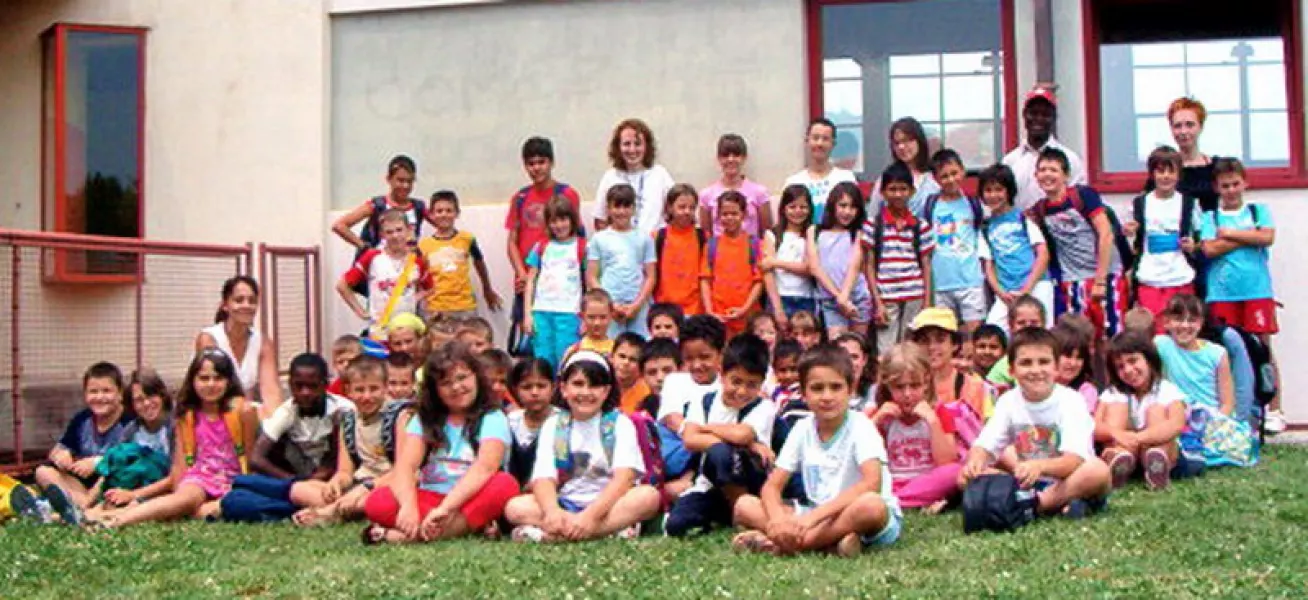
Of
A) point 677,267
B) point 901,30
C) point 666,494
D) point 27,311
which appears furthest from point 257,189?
point 666,494

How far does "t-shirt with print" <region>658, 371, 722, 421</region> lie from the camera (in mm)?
7887

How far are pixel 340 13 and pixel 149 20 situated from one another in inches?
62.9

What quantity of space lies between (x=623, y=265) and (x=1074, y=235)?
2.96m

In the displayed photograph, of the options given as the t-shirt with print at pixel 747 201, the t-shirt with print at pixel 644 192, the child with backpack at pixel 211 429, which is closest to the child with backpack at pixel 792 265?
the t-shirt with print at pixel 747 201

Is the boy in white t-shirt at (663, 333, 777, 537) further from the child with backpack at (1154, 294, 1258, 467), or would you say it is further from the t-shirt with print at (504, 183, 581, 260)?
the t-shirt with print at (504, 183, 581, 260)

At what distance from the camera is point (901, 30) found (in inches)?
467

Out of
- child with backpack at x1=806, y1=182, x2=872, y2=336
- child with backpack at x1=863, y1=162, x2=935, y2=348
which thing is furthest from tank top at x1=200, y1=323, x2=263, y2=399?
child with backpack at x1=863, y1=162, x2=935, y2=348

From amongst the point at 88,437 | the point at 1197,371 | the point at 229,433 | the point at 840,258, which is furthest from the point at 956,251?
the point at 88,437

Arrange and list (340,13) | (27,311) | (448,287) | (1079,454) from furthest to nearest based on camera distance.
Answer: (340,13) → (448,287) → (27,311) → (1079,454)

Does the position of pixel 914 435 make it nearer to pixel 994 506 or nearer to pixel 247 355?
pixel 994 506

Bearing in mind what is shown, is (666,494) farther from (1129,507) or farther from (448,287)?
(448,287)

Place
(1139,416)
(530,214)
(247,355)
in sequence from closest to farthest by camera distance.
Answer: (1139,416) → (247,355) → (530,214)

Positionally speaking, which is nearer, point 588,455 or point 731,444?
point 731,444

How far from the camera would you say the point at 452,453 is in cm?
752
